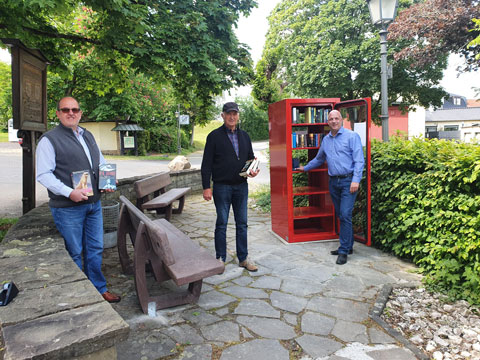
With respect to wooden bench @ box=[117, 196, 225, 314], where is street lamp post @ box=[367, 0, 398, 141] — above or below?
above

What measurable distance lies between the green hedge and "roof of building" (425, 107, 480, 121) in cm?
6029

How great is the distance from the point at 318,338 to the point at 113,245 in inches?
146

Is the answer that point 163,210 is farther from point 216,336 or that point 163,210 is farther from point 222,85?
point 216,336

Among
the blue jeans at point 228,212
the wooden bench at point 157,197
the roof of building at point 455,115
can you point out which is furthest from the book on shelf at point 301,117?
the roof of building at point 455,115

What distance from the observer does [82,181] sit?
10.5ft

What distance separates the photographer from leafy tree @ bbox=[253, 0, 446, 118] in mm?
23172

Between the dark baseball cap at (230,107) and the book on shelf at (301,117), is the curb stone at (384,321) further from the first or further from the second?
the book on shelf at (301,117)

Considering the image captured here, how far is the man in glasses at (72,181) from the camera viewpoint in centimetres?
308

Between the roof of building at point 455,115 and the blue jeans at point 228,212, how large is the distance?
61787mm

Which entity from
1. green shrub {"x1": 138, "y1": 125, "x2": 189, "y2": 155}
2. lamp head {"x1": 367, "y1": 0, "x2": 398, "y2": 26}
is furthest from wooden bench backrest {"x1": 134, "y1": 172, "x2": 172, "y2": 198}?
green shrub {"x1": 138, "y1": 125, "x2": 189, "y2": 155}

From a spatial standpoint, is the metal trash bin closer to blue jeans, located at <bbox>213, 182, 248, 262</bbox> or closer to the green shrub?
blue jeans, located at <bbox>213, 182, 248, 262</bbox>

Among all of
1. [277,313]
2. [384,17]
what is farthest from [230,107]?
[384,17]

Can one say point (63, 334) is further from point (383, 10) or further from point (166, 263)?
point (383, 10)

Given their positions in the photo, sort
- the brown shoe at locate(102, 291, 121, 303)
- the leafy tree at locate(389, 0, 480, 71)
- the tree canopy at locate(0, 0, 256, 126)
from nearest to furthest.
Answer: the brown shoe at locate(102, 291, 121, 303)
the tree canopy at locate(0, 0, 256, 126)
the leafy tree at locate(389, 0, 480, 71)
